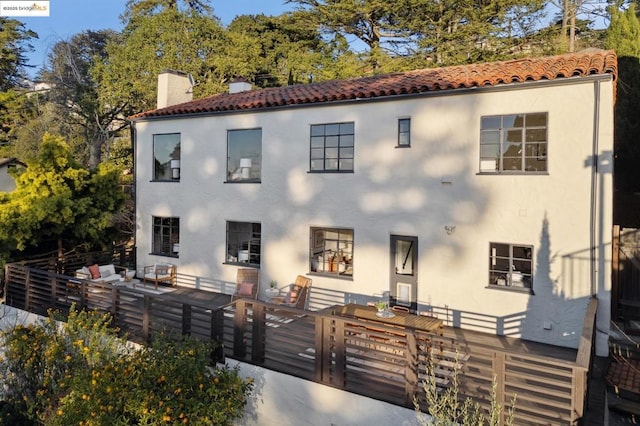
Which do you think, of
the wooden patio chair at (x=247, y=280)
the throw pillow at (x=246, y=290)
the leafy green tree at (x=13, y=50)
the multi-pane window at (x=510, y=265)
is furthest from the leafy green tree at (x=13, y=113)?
the multi-pane window at (x=510, y=265)

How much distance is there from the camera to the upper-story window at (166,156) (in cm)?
1481

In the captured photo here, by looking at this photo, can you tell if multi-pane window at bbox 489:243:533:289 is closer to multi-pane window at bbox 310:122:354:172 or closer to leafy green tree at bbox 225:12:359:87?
multi-pane window at bbox 310:122:354:172

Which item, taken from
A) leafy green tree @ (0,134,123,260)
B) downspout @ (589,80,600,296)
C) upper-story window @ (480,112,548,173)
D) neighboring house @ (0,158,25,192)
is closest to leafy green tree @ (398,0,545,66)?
upper-story window @ (480,112,548,173)

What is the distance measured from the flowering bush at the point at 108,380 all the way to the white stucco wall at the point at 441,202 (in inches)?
219

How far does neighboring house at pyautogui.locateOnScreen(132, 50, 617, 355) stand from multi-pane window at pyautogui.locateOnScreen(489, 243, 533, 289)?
0.03 meters

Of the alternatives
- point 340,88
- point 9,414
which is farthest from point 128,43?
point 9,414

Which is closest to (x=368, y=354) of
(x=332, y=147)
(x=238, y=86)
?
(x=332, y=147)

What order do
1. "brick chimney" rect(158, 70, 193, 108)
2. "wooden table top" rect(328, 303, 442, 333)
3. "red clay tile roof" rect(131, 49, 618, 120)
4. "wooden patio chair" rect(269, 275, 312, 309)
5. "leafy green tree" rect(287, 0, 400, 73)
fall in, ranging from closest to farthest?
1. "wooden table top" rect(328, 303, 442, 333)
2. "red clay tile roof" rect(131, 49, 618, 120)
3. "wooden patio chair" rect(269, 275, 312, 309)
4. "brick chimney" rect(158, 70, 193, 108)
5. "leafy green tree" rect(287, 0, 400, 73)

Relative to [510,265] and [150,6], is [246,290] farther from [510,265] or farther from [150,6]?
[150,6]

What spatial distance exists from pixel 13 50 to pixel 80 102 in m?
8.84

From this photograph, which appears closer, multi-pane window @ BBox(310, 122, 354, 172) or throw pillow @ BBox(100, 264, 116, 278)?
multi-pane window @ BBox(310, 122, 354, 172)

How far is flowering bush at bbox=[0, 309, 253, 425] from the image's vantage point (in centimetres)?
574

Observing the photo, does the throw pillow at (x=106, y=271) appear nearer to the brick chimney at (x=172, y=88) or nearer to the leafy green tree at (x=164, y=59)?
the brick chimney at (x=172, y=88)

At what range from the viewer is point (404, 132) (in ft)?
35.8
